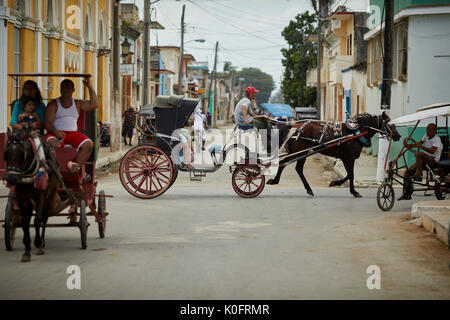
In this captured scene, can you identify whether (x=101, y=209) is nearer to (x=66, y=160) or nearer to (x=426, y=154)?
(x=66, y=160)

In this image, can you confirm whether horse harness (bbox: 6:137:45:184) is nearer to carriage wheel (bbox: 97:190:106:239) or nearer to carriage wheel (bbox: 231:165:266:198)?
carriage wheel (bbox: 97:190:106:239)

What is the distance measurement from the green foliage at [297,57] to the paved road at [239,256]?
5221cm

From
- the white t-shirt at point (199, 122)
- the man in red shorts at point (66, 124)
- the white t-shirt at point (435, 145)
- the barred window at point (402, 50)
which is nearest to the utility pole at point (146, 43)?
the barred window at point (402, 50)

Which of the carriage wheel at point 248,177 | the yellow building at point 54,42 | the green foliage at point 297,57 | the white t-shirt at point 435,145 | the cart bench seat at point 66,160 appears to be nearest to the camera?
the cart bench seat at point 66,160

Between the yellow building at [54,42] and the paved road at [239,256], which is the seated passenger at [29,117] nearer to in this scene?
the paved road at [239,256]

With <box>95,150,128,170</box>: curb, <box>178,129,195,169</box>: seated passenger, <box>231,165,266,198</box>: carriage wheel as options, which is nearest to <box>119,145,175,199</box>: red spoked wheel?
<box>178,129,195,169</box>: seated passenger

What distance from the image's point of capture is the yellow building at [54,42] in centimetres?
1956

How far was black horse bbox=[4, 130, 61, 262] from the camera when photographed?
24.7ft

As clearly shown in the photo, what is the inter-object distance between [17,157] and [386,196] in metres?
7.30

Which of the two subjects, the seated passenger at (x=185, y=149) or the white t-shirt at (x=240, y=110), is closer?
the seated passenger at (x=185, y=149)

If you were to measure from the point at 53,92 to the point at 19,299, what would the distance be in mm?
18746
